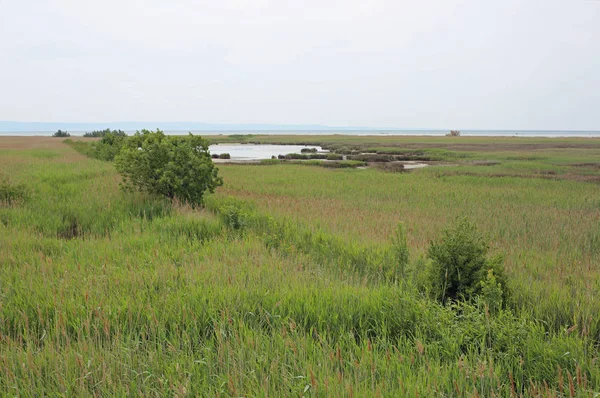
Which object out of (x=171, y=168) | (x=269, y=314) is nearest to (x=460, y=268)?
(x=269, y=314)

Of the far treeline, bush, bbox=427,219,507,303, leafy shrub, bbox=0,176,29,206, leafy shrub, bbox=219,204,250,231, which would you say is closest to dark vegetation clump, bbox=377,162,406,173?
the far treeline

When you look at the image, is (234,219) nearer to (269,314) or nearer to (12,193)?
(269,314)

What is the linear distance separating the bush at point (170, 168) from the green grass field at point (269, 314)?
6.87ft

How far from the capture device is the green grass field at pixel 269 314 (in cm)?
312

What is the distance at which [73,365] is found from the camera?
3273mm

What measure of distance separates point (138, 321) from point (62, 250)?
12.4 feet

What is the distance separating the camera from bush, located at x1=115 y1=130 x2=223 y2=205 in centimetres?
1245

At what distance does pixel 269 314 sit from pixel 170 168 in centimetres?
930

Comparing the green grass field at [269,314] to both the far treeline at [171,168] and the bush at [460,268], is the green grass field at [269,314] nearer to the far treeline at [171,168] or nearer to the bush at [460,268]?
the bush at [460,268]

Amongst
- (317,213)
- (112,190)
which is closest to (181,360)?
(317,213)

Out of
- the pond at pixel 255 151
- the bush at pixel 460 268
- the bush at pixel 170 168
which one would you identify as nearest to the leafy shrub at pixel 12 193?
the bush at pixel 170 168

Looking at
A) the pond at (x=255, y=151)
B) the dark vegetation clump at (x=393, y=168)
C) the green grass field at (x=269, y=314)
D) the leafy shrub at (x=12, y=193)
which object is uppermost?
the pond at (x=255, y=151)

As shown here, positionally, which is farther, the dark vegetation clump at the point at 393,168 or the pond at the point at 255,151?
the pond at the point at 255,151

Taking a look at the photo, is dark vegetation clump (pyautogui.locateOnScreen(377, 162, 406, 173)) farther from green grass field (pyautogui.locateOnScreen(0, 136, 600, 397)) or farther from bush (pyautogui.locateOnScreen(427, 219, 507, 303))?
bush (pyautogui.locateOnScreen(427, 219, 507, 303))
